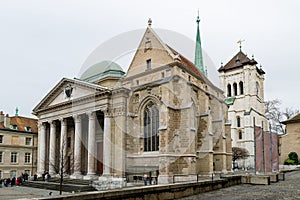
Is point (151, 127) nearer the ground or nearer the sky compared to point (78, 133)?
nearer the sky

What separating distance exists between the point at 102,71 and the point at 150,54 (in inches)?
404

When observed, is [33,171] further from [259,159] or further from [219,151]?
[259,159]

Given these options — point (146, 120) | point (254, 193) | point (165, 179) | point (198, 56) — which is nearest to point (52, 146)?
point (146, 120)

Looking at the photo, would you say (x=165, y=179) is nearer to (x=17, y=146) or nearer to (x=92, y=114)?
(x=92, y=114)

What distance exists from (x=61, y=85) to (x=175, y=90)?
1552 centimetres

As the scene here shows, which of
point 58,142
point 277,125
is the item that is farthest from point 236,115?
point 58,142

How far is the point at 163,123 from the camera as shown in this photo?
26.1 m

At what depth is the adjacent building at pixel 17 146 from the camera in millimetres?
40719

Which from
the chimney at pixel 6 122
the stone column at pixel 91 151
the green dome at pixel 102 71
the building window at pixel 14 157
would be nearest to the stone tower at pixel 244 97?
the green dome at pixel 102 71

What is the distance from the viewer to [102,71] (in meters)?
38.5

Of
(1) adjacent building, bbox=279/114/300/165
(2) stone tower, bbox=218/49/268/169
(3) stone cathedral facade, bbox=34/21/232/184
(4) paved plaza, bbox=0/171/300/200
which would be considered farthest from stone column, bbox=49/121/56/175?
(2) stone tower, bbox=218/49/268/169

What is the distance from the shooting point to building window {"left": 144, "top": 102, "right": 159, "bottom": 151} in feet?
91.4

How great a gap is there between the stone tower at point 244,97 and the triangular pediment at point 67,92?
42602 mm

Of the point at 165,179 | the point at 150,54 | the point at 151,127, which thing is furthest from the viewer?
the point at 150,54
